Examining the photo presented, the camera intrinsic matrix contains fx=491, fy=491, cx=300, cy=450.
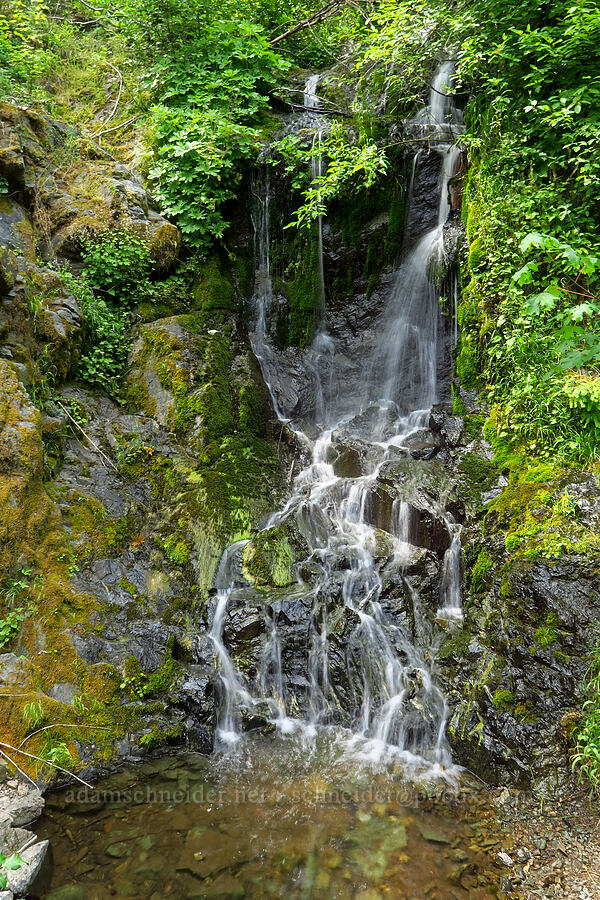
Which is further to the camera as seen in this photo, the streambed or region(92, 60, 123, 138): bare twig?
region(92, 60, 123, 138): bare twig

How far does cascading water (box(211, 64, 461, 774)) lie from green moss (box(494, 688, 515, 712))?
50 centimetres

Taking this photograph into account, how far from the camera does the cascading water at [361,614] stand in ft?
15.5

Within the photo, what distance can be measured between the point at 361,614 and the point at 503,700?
154 centimetres

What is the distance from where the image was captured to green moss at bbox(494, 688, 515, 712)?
425 cm

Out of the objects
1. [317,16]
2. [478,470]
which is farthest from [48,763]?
[317,16]

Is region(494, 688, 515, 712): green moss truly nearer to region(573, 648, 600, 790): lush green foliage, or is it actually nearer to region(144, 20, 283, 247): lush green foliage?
region(573, 648, 600, 790): lush green foliage

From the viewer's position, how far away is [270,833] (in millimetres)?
3729

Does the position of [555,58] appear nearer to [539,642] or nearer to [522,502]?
[522,502]

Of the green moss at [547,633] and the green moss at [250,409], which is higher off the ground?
the green moss at [250,409]

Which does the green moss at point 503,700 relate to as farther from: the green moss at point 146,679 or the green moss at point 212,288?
the green moss at point 212,288

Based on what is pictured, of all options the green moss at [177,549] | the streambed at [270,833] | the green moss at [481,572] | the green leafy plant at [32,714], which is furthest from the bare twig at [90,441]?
the green moss at [481,572]

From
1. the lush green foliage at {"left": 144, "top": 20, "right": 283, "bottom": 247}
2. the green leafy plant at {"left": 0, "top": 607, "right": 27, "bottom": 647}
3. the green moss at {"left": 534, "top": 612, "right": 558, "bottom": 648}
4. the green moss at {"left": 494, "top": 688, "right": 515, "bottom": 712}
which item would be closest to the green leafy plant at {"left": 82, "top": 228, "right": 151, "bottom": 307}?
the lush green foliage at {"left": 144, "top": 20, "right": 283, "bottom": 247}

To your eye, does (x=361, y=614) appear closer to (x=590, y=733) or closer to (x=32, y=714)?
(x=590, y=733)

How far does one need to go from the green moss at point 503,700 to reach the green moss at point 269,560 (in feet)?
7.86
